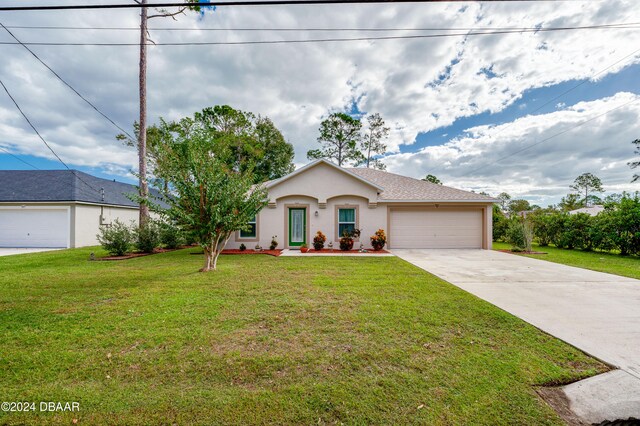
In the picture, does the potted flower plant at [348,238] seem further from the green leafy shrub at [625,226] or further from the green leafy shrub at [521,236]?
the green leafy shrub at [625,226]

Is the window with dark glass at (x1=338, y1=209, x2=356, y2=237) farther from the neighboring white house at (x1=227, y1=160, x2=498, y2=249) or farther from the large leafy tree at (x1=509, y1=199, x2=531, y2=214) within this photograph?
the large leafy tree at (x1=509, y1=199, x2=531, y2=214)

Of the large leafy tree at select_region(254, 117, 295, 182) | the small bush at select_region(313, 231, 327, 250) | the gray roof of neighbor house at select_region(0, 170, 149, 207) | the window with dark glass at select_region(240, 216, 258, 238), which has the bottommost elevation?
the small bush at select_region(313, 231, 327, 250)

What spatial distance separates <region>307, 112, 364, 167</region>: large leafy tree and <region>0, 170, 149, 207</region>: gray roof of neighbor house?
19.7m

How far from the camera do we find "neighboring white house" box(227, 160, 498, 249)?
1298cm

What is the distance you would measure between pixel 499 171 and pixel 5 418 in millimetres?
33667

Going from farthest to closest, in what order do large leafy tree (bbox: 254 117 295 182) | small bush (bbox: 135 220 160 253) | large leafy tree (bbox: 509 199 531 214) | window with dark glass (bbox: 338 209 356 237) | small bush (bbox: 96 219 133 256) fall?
large leafy tree (bbox: 509 199 531 214) → large leafy tree (bbox: 254 117 295 182) → window with dark glass (bbox: 338 209 356 237) → small bush (bbox: 135 220 160 253) → small bush (bbox: 96 219 133 256)

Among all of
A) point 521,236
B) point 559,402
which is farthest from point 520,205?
point 559,402

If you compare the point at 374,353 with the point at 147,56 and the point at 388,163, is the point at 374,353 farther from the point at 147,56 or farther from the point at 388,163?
the point at 388,163

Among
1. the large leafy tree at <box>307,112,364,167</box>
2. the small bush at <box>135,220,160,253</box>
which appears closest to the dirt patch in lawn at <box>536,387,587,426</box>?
the small bush at <box>135,220,160,253</box>

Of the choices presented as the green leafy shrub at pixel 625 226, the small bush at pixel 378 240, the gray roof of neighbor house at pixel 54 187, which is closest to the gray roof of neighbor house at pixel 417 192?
the small bush at pixel 378 240

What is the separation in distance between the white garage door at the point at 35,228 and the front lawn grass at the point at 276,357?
45.0 ft

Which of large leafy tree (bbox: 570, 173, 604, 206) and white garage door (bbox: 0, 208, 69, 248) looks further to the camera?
large leafy tree (bbox: 570, 173, 604, 206)

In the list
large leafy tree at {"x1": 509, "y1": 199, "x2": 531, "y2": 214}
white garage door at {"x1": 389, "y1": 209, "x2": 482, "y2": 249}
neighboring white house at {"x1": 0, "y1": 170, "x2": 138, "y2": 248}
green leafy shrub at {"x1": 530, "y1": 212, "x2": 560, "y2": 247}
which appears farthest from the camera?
large leafy tree at {"x1": 509, "y1": 199, "x2": 531, "y2": 214}

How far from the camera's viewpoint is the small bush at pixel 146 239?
12.3 m
